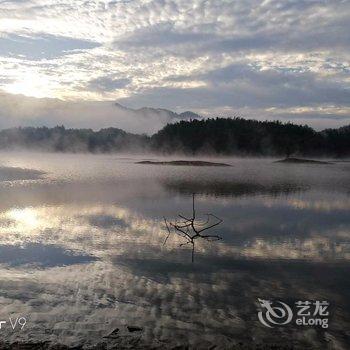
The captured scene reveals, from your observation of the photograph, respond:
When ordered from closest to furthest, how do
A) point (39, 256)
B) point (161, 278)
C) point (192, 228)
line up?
1. point (161, 278)
2. point (39, 256)
3. point (192, 228)

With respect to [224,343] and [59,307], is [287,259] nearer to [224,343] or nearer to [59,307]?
[224,343]

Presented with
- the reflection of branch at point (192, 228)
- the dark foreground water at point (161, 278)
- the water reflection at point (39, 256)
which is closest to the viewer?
the dark foreground water at point (161, 278)

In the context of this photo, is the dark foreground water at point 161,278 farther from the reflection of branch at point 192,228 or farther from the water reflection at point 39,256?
the reflection of branch at point 192,228

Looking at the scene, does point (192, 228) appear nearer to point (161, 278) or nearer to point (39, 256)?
point (161, 278)

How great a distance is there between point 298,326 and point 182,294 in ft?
14.8

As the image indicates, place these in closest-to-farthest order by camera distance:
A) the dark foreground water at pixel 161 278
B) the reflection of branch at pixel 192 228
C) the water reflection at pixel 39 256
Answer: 1. the dark foreground water at pixel 161 278
2. the water reflection at pixel 39 256
3. the reflection of branch at pixel 192 228

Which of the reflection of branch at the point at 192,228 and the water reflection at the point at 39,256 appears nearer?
the water reflection at the point at 39,256

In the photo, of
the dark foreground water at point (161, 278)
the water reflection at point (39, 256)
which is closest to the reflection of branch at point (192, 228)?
the dark foreground water at point (161, 278)

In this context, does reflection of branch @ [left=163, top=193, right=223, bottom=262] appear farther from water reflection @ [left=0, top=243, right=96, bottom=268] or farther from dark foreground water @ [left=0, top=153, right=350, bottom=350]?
water reflection @ [left=0, top=243, right=96, bottom=268]

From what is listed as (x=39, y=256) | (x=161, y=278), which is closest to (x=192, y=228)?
(x=161, y=278)

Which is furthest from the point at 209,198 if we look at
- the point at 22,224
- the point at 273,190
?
the point at 22,224

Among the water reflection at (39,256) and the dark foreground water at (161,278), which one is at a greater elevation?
the dark foreground water at (161,278)

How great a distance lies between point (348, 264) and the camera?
2036 centimetres

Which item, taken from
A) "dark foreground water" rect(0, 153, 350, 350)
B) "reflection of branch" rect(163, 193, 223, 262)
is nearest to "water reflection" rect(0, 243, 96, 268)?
"dark foreground water" rect(0, 153, 350, 350)
